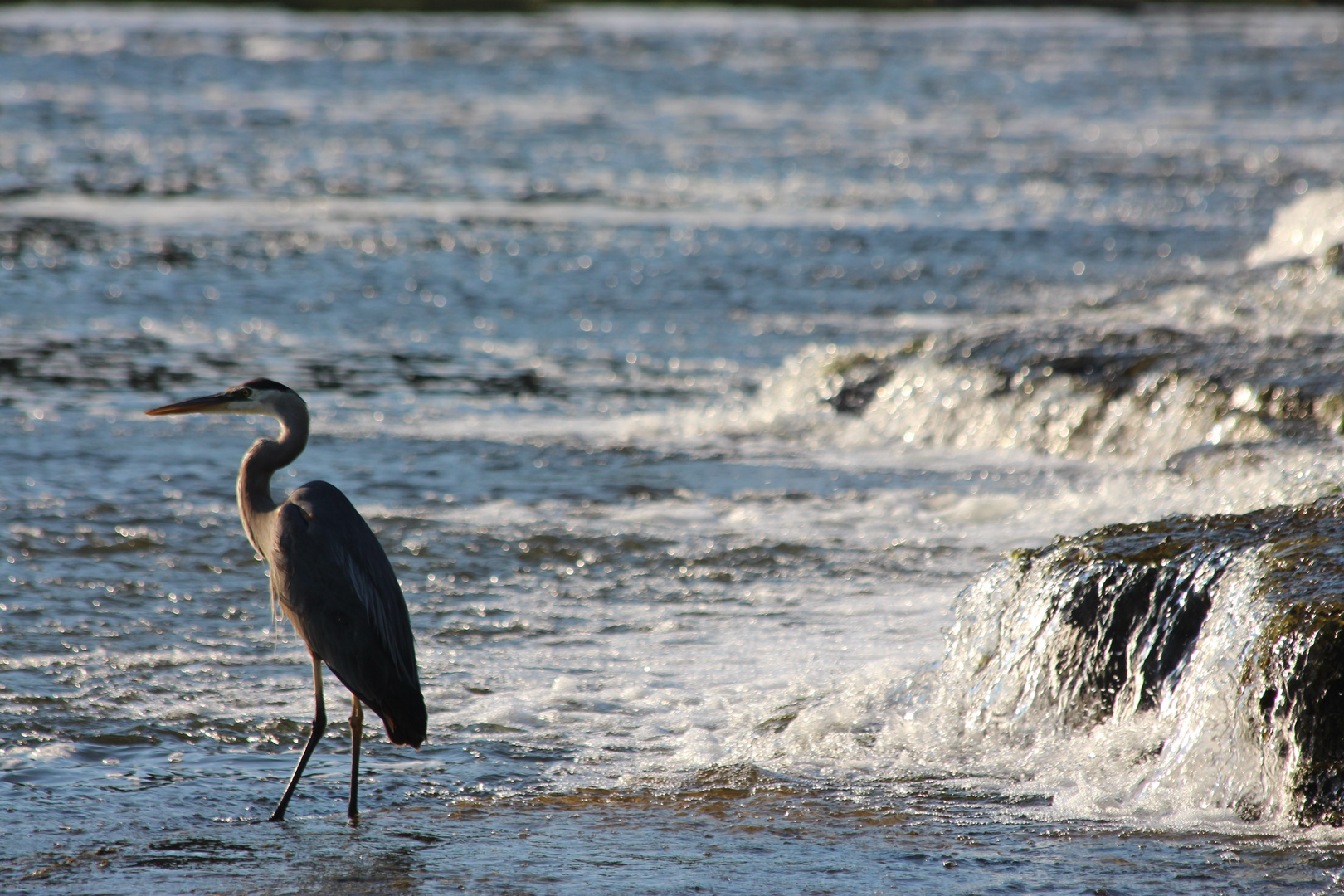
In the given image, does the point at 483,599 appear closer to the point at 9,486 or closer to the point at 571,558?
the point at 571,558

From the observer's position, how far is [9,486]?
905cm

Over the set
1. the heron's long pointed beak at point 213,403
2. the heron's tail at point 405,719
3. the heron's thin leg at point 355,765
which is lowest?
the heron's thin leg at point 355,765

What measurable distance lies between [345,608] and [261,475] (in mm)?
659

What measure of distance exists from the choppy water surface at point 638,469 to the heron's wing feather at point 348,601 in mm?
382

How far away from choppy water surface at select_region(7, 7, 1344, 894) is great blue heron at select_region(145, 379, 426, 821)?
0.96 ft

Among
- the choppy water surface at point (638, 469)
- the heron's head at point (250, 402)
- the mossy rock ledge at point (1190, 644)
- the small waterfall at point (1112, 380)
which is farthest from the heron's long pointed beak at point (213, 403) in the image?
the small waterfall at point (1112, 380)

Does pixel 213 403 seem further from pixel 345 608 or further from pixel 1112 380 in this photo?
pixel 1112 380

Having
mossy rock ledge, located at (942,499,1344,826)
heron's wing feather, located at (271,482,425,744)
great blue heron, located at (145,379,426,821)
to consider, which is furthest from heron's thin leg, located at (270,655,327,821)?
mossy rock ledge, located at (942,499,1344,826)

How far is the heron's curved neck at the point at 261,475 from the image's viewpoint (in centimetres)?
557

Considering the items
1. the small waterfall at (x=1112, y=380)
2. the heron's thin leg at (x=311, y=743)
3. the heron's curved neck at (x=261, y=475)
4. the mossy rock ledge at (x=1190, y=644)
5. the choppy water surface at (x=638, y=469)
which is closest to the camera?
the mossy rock ledge at (x=1190, y=644)

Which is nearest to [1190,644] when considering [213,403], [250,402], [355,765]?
[355,765]

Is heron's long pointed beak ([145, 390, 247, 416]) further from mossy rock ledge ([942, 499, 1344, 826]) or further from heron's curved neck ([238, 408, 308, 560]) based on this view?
mossy rock ledge ([942, 499, 1344, 826])

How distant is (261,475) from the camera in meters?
5.62

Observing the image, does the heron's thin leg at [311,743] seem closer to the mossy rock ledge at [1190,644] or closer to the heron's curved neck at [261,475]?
the heron's curved neck at [261,475]
